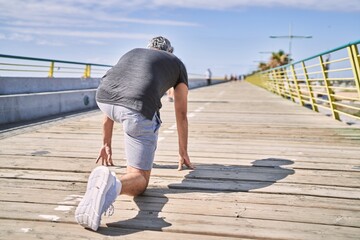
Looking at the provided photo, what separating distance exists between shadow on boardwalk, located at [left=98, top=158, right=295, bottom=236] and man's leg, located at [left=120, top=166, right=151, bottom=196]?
0.29ft

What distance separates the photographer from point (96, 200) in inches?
89.1

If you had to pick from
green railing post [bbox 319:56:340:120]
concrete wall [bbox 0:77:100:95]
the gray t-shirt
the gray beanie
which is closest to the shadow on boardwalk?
the gray t-shirt

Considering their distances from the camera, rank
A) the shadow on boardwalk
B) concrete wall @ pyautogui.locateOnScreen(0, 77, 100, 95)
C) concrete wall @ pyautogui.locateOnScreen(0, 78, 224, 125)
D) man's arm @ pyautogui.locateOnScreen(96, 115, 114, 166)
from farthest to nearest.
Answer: concrete wall @ pyautogui.locateOnScreen(0, 77, 100, 95), concrete wall @ pyautogui.locateOnScreen(0, 78, 224, 125), man's arm @ pyautogui.locateOnScreen(96, 115, 114, 166), the shadow on boardwalk

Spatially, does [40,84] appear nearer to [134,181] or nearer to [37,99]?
[37,99]

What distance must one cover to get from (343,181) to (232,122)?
4366 millimetres

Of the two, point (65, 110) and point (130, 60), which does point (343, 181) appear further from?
point (65, 110)

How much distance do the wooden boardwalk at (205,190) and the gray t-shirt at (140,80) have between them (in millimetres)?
735

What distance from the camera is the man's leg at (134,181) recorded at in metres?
2.67

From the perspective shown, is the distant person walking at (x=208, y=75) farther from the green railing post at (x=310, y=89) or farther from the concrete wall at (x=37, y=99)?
the green railing post at (x=310, y=89)

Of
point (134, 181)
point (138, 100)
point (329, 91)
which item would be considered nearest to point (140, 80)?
point (138, 100)

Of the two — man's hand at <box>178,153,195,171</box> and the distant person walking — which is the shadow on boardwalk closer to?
man's hand at <box>178,153,195,171</box>

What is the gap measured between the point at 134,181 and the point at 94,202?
52 cm

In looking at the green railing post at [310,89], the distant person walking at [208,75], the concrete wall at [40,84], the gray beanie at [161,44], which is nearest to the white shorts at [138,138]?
the gray beanie at [161,44]

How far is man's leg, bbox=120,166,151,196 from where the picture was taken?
267 centimetres
